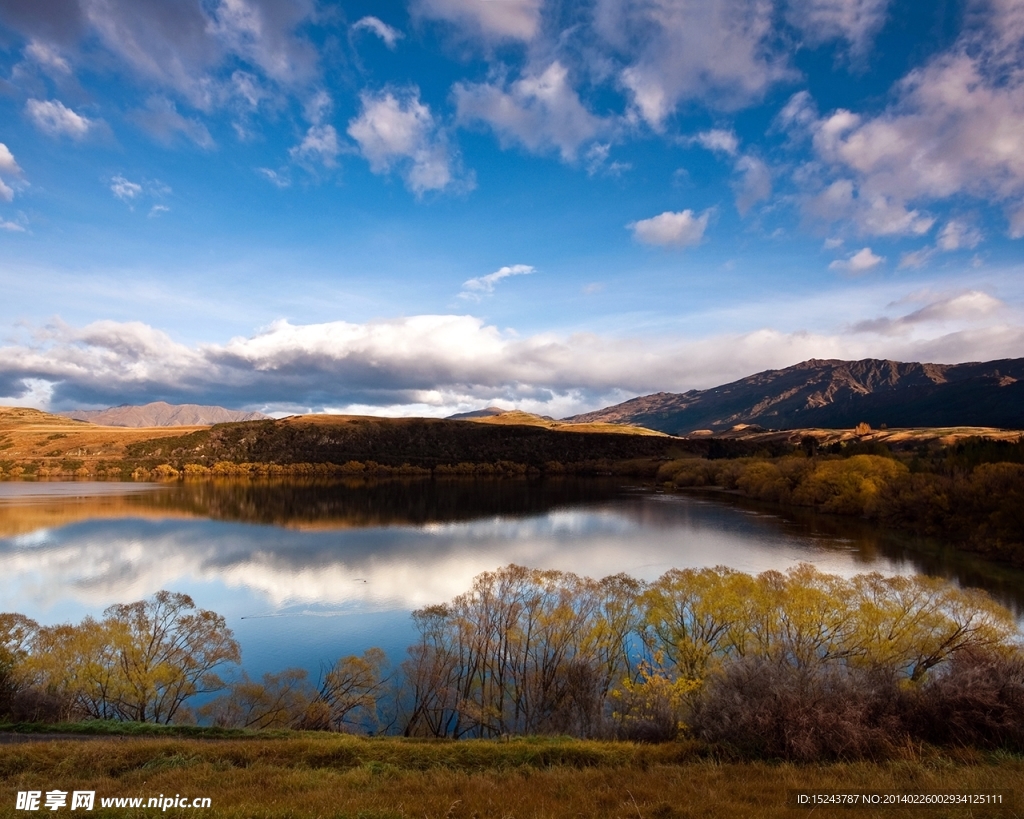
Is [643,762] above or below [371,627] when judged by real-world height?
above

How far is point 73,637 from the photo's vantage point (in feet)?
64.8

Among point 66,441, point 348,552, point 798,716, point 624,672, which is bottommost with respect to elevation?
point 624,672

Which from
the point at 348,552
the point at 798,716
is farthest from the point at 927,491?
the point at 798,716

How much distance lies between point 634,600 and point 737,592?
191 inches

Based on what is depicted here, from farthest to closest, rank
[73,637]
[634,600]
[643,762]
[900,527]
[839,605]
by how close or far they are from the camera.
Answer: [900,527], [634,600], [839,605], [73,637], [643,762]

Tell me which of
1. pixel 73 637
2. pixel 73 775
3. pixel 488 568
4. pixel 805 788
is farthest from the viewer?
pixel 488 568

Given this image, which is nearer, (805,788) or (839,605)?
(805,788)

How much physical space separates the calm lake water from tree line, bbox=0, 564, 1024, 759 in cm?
345

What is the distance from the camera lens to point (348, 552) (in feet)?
151

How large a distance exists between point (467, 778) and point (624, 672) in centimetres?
1425

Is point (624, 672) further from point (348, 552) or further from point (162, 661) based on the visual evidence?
point (348, 552)

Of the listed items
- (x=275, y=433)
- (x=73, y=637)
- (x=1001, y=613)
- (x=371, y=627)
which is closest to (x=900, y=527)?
(x=1001, y=613)

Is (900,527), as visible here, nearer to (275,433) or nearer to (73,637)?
(73,637)

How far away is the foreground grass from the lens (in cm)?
788
